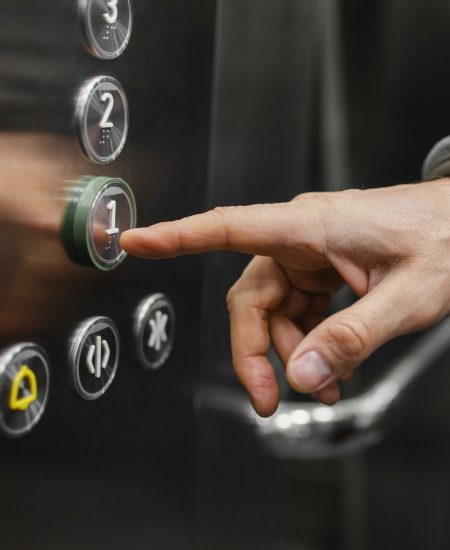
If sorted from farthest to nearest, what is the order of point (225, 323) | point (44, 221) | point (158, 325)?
point (225, 323) → point (158, 325) → point (44, 221)

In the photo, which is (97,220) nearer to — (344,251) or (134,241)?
(134,241)

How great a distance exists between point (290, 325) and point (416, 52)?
1.01 ft

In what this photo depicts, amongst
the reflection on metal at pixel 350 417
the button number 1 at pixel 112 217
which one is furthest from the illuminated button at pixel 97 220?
the reflection on metal at pixel 350 417

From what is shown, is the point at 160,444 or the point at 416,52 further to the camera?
the point at 416,52

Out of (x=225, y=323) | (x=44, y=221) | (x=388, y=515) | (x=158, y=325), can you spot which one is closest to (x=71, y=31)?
A: (x=44, y=221)

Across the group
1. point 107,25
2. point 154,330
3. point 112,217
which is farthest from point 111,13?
point 154,330

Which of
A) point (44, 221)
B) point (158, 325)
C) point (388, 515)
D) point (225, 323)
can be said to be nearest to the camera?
point (44, 221)

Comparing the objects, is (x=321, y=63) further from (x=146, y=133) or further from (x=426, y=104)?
(x=146, y=133)

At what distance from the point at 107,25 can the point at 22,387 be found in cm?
20

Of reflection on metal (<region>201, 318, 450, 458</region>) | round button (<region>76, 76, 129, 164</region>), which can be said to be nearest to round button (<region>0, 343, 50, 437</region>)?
round button (<region>76, 76, 129, 164</region>)

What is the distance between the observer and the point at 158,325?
0.51m

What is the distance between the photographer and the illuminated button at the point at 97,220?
378 millimetres

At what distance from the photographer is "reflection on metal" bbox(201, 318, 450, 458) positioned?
0.75 metres

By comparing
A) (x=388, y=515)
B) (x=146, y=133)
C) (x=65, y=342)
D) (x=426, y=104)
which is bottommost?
(x=388, y=515)
